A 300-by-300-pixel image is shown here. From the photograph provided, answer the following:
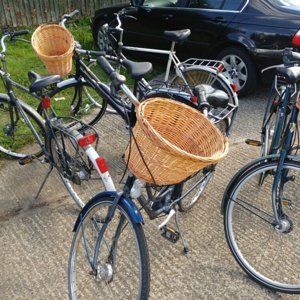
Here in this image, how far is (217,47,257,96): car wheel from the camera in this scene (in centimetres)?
490

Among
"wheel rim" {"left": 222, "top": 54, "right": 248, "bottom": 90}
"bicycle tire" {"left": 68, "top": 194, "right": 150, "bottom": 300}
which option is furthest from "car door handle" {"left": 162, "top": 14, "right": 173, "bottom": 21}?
"bicycle tire" {"left": 68, "top": 194, "right": 150, "bottom": 300}

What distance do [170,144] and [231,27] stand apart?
3.89m

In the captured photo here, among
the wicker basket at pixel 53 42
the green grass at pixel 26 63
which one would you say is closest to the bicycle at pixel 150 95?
the wicker basket at pixel 53 42

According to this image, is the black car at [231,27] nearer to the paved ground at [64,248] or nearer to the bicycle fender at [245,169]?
the paved ground at [64,248]

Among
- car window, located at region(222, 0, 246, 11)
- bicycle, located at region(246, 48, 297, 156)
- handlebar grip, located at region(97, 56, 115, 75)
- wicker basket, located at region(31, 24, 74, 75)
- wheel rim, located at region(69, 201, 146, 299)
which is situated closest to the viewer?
handlebar grip, located at region(97, 56, 115, 75)

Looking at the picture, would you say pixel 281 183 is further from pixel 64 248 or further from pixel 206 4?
pixel 206 4

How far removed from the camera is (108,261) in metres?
2.10

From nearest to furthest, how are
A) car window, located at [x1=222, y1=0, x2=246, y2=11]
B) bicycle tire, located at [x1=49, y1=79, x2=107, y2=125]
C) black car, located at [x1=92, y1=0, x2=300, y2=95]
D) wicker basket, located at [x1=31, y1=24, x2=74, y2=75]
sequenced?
wicker basket, located at [x1=31, y1=24, x2=74, y2=75] < bicycle tire, located at [x1=49, y1=79, x2=107, y2=125] < black car, located at [x1=92, y1=0, x2=300, y2=95] < car window, located at [x1=222, y1=0, x2=246, y2=11]

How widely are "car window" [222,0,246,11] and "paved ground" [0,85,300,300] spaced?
2.29 m

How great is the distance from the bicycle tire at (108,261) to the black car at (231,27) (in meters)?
2.81

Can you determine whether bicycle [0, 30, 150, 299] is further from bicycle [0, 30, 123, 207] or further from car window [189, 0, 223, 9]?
car window [189, 0, 223, 9]

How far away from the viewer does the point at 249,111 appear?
15.6 ft

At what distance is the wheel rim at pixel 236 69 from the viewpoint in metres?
4.98

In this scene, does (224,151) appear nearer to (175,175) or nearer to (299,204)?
(175,175)
